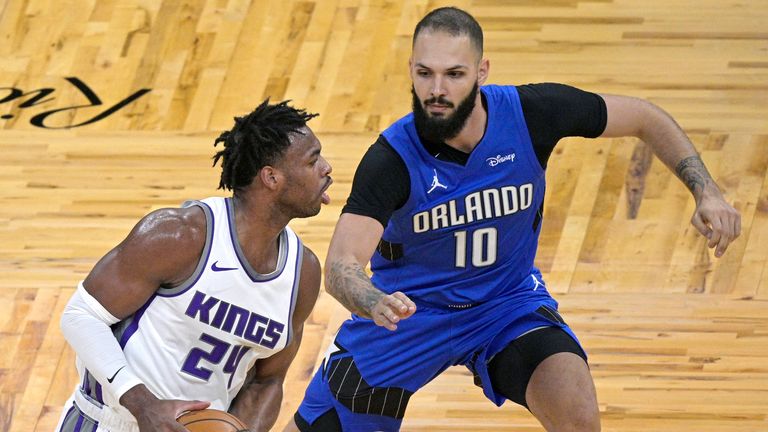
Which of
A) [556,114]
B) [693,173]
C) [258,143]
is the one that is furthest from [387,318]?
[693,173]

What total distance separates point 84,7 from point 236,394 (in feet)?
17.6

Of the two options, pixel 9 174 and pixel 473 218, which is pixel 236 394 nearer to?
pixel 473 218

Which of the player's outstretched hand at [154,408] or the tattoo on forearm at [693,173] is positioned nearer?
the player's outstretched hand at [154,408]

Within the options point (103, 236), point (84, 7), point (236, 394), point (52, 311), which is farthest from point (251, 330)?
point (84, 7)

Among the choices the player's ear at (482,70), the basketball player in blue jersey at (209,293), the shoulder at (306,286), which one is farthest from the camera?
the player's ear at (482,70)

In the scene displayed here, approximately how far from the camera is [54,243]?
291 inches

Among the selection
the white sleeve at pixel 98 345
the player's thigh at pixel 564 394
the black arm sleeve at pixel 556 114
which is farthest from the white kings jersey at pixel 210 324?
the black arm sleeve at pixel 556 114

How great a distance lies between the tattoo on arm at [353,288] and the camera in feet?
14.0

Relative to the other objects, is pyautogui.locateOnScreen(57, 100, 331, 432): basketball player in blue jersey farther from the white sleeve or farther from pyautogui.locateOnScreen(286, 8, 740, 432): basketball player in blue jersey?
pyautogui.locateOnScreen(286, 8, 740, 432): basketball player in blue jersey

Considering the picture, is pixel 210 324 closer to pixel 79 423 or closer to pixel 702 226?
pixel 79 423

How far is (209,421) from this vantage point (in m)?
4.27

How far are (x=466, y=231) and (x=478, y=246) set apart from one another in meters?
0.08

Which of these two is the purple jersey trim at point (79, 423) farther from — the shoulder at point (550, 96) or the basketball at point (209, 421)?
the shoulder at point (550, 96)

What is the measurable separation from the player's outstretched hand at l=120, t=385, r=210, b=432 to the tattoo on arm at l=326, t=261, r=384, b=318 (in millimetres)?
538
